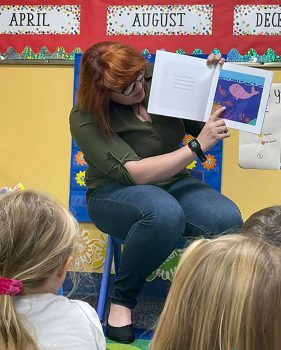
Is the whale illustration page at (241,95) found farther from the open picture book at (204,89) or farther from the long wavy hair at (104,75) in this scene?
the long wavy hair at (104,75)

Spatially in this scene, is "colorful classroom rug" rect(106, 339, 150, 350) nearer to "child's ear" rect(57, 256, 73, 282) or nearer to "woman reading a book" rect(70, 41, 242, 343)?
"woman reading a book" rect(70, 41, 242, 343)

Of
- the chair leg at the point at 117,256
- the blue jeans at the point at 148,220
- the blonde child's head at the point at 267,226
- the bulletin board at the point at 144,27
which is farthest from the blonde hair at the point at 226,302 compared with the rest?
the bulletin board at the point at 144,27

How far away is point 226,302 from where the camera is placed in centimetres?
62

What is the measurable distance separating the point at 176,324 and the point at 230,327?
0.07 meters

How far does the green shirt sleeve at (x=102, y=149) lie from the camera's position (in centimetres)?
136

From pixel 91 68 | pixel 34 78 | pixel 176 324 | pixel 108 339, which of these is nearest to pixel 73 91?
pixel 34 78

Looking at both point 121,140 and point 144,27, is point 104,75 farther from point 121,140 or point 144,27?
point 144,27

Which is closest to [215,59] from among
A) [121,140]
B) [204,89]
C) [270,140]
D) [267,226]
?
[204,89]

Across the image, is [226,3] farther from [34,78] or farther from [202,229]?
[202,229]

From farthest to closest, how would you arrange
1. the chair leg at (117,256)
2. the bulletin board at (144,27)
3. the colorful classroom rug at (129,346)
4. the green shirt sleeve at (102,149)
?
the bulletin board at (144,27), the chair leg at (117,256), the green shirt sleeve at (102,149), the colorful classroom rug at (129,346)

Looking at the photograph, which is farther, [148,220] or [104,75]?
[104,75]

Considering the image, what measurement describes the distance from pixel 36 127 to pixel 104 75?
70 centimetres

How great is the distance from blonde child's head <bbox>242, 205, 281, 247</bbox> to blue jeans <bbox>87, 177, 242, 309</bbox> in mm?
306

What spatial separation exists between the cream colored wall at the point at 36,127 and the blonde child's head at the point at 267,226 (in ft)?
3.76
